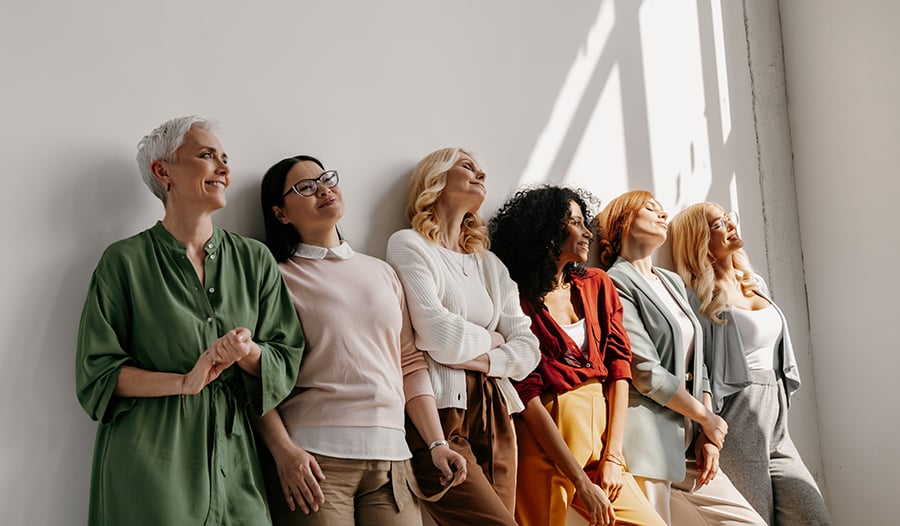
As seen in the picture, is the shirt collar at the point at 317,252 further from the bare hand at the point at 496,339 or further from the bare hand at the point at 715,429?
the bare hand at the point at 715,429

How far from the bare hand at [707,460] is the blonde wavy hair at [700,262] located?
633mm

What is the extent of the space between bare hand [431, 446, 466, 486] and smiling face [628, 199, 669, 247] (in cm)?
166

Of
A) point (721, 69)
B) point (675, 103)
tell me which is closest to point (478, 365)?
point (675, 103)

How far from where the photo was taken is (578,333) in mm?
3953

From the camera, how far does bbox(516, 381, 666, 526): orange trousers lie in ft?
11.9

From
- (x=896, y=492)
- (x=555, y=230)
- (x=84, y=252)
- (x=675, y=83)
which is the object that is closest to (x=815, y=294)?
(x=896, y=492)

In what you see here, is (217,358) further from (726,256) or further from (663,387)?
(726,256)

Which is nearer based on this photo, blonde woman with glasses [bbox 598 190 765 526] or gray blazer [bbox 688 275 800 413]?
blonde woman with glasses [bbox 598 190 765 526]

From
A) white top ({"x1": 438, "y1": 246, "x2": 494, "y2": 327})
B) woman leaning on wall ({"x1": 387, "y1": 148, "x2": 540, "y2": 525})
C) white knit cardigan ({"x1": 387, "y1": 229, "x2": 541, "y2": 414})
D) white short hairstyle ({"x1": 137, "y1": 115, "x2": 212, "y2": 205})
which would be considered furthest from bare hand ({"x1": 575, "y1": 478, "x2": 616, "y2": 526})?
white short hairstyle ({"x1": 137, "y1": 115, "x2": 212, "y2": 205})

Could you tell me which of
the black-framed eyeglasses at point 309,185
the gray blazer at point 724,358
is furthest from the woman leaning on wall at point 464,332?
the gray blazer at point 724,358

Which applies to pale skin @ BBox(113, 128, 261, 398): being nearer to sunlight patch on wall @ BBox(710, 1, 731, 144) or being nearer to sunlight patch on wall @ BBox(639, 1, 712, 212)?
sunlight patch on wall @ BBox(639, 1, 712, 212)

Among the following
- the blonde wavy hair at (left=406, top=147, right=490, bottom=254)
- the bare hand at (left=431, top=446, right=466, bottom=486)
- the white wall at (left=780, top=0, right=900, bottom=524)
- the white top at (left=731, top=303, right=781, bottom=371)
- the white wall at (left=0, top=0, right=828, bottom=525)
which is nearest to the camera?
the white wall at (left=0, top=0, right=828, bottom=525)

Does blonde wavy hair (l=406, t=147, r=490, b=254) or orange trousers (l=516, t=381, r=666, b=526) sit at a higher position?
blonde wavy hair (l=406, t=147, r=490, b=254)

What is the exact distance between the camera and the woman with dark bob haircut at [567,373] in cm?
362
